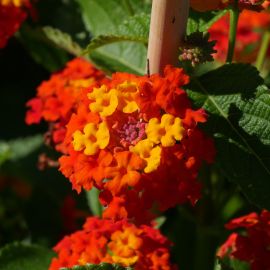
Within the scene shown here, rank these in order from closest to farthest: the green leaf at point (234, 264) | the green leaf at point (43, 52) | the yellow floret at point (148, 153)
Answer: the yellow floret at point (148, 153), the green leaf at point (234, 264), the green leaf at point (43, 52)

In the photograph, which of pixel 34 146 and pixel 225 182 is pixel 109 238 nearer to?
pixel 225 182

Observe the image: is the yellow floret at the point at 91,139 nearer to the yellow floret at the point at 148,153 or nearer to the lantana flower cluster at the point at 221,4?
the yellow floret at the point at 148,153

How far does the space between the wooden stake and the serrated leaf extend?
0.38 metres

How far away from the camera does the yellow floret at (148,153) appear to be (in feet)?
3.15

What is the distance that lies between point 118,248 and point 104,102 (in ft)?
0.86

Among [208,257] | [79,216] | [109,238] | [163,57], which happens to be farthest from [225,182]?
[163,57]

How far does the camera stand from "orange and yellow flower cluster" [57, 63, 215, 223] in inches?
38.3

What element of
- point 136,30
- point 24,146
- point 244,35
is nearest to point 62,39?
point 136,30

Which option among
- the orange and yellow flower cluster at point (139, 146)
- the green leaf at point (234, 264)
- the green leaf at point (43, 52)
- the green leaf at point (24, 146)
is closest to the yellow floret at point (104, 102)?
the orange and yellow flower cluster at point (139, 146)

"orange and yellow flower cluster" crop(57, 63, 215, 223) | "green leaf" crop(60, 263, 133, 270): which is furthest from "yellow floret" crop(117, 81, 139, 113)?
"green leaf" crop(60, 263, 133, 270)

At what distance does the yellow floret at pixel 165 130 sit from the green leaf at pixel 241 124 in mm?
101

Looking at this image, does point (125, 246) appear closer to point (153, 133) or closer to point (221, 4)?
point (153, 133)

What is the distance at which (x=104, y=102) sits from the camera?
1.02 meters

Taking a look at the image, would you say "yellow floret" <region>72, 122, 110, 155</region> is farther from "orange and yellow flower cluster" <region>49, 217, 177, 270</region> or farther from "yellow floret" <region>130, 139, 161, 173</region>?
"orange and yellow flower cluster" <region>49, 217, 177, 270</region>
